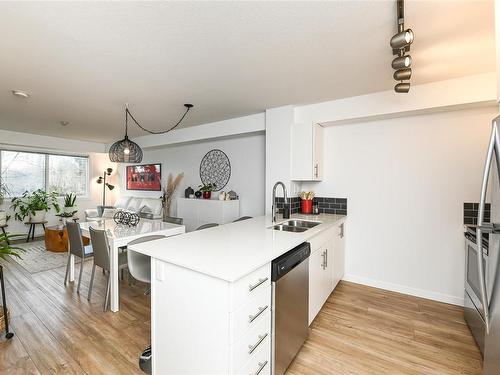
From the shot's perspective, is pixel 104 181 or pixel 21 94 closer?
pixel 21 94

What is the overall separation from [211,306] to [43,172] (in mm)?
6818

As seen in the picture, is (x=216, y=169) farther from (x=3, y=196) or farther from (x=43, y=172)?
(x=3, y=196)

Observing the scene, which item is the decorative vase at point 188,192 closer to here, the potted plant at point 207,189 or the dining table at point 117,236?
the potted plant at point 207,189

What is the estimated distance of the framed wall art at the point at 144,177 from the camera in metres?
5.98

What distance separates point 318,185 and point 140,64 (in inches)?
102

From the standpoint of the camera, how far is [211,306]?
3.97 feet

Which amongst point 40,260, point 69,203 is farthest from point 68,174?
point 40,260

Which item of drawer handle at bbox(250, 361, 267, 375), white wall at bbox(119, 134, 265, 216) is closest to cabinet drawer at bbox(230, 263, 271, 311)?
drawer handle at bbox(250, 361, 267, 375)

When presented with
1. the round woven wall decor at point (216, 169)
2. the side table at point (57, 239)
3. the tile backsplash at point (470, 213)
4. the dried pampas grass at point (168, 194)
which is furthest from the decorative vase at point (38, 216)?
the tile backsplash at point (470, 213)

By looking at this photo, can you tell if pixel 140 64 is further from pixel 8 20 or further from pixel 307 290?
pixel 307 290

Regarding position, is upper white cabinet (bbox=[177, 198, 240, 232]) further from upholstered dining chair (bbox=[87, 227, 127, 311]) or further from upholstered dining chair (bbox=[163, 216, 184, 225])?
upholstered dining chair (bbox=[87, 227, 127, 311])

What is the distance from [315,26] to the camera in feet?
5.39

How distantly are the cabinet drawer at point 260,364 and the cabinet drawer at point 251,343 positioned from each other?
0.04 feet

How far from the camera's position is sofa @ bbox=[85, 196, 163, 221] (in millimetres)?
5547
